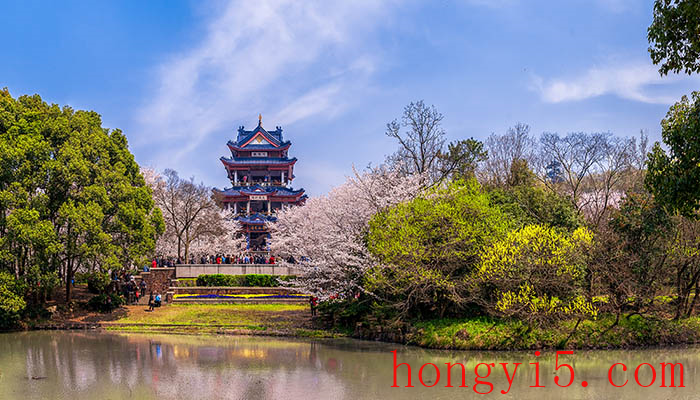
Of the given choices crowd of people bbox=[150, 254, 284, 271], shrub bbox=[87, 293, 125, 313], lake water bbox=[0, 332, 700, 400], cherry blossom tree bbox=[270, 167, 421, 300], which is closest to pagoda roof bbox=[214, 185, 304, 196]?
crowd of people bbox=[150, 254, 284, 271]

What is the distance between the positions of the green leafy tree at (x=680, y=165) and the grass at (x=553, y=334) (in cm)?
1098

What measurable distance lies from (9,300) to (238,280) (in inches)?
573

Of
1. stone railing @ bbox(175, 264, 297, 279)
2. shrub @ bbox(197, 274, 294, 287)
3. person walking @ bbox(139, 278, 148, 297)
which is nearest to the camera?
person walking @ bbox(139, 278, 148, 297)

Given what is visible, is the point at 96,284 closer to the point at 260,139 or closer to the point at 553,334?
the point at 553,334

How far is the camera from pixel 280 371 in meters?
18.7

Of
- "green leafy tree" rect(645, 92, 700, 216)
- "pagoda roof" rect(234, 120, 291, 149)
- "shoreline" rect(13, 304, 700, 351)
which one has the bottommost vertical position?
"shoreline" rect(13, 304, 700, 351)

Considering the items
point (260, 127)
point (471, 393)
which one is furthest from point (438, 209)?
point (260, 127)

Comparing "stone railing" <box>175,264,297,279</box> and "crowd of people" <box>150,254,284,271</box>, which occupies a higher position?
"crowd of people" <box>150,254,284,271</box>

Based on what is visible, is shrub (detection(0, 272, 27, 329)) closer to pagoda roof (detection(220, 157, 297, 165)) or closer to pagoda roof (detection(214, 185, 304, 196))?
pagoda roof (detection(214, 185, 304, 196))

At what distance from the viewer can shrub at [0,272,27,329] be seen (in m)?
27.4

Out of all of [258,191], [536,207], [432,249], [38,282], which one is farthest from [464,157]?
[258,191]

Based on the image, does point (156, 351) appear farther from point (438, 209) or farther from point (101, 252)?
point (438, 209)

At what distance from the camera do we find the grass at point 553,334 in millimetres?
22984

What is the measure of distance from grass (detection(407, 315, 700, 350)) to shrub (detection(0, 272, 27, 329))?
1712 cm
